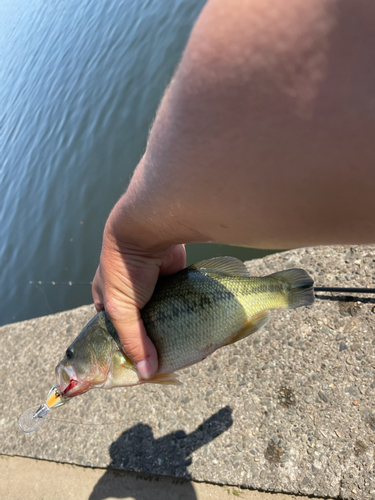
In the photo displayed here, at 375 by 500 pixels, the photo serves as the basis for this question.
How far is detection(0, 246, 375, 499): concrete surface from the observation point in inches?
94.2

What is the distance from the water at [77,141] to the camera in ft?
23.6

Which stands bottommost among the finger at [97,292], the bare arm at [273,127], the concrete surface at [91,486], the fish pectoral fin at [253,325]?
the concrete surface at [91,486]

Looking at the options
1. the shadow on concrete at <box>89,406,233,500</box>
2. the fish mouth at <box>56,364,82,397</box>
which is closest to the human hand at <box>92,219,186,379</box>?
the fish mouth at <box>56,364,82,397</box>

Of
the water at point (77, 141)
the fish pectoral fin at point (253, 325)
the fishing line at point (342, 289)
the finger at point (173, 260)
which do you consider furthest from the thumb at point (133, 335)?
the water at point (77, 141)

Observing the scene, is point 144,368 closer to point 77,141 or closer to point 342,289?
point 342,289

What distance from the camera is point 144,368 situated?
6.56ft

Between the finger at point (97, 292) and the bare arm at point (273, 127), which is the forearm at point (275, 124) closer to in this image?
the bare arm at point (273, 127)

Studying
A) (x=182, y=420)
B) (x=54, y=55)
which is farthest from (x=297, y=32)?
(x=54, y=55)

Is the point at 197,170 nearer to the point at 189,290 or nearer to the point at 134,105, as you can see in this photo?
the point at 189,290

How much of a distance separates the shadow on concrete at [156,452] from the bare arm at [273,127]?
92.3 inches

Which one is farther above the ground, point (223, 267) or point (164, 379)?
point (223, 267)

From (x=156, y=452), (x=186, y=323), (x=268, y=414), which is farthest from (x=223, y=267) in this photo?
(x=156, y=452)

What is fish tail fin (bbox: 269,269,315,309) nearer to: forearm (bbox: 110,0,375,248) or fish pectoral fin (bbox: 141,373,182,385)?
fish pectoral fin (bbox: 141,373,182,385)

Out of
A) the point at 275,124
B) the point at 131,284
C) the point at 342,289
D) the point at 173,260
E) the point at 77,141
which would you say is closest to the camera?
A: the point at 275,124
